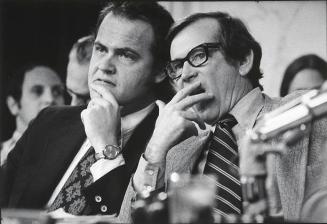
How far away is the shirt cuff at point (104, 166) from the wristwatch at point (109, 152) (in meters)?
0.01

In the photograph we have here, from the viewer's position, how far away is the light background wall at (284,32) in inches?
89.6

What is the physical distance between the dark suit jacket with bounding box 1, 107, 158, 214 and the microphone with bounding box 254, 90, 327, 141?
32.9 inches

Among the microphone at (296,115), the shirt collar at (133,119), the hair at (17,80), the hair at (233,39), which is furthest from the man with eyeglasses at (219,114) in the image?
the hair at (17,80)

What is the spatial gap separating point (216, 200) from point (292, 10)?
110cm

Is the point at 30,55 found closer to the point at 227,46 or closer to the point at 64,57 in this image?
the point at 64,57

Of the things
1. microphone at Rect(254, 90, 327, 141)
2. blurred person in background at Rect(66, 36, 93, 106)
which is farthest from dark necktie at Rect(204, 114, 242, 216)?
blurred person in background at Rect(66, 36, 93, 106)

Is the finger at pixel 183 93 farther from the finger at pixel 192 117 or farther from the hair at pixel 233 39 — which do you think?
the hair at pixel 233 39

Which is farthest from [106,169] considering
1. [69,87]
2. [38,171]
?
[69,87]

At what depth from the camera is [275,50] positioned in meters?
2.33

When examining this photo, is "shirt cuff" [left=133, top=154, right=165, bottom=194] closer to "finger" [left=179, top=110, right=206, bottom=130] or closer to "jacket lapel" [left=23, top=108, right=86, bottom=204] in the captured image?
"finger" [left=179, top=110, right=206, bottom=130]

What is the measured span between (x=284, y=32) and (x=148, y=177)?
3.32 ft

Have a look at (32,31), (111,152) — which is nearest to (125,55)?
(111,152)

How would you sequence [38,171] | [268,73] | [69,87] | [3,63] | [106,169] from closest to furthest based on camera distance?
[106,169] → [38,171] → [268,73] → [69,87] → [3,63]

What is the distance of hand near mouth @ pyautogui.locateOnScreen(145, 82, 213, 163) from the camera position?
1694 mm
